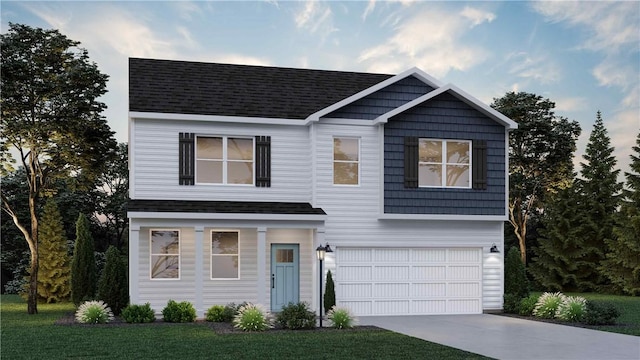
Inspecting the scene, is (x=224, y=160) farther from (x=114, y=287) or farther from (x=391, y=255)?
(x=391, y=255)

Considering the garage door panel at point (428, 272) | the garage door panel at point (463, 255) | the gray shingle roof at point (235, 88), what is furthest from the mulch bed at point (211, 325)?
the gray shingle roof at point (235, 88)

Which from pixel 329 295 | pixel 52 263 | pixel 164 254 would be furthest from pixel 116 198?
pixel 329 295

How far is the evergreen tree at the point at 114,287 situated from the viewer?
64.3ft

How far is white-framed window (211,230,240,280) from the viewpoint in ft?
68.2

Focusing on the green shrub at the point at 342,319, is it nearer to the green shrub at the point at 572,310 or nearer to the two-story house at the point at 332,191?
the two-story house at the point at 332,191

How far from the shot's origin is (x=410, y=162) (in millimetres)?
20891

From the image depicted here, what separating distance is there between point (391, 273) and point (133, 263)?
24.2 feet

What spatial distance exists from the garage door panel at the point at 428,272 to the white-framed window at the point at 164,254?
6.91 m

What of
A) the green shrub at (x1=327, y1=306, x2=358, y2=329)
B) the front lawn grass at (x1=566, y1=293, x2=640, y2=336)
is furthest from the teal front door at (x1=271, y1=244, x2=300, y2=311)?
the front lawn grass at (x1=566, y1=293, x2=640, y2=336)

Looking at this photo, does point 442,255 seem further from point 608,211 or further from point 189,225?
point 608,211

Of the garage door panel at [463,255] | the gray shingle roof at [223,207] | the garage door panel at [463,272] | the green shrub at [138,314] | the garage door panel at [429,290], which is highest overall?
the gray shingle roof at [223,207]

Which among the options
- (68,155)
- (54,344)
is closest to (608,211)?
(68,155)

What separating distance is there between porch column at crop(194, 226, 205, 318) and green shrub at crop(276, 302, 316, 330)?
3180mm

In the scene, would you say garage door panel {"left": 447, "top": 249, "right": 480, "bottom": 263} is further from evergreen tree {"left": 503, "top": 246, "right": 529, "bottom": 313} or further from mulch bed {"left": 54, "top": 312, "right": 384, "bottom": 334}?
mulch bed {"left": 54, "top": 312, "right": 384, "bottom": 334}
